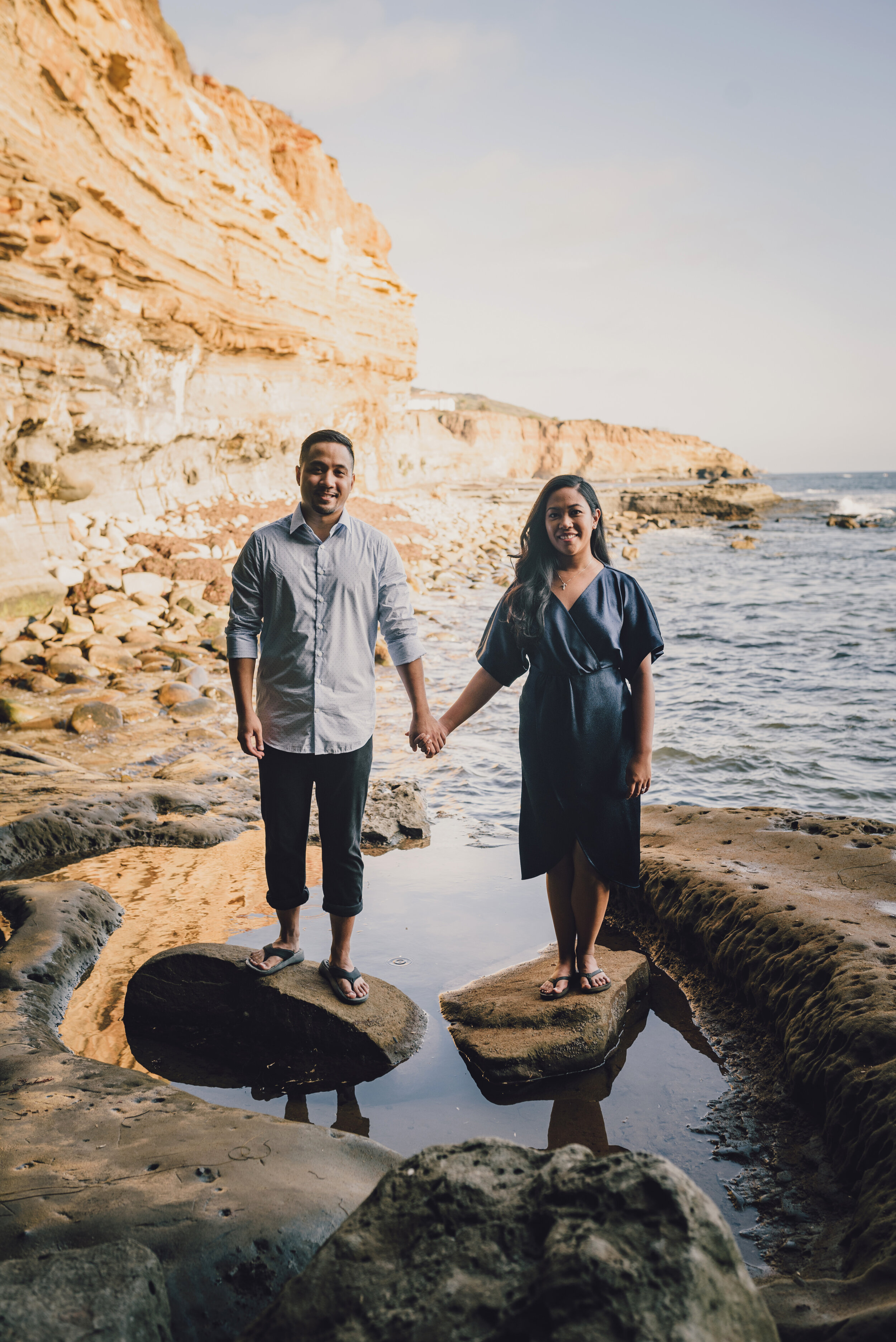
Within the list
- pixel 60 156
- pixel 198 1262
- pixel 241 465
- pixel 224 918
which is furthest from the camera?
pixel 241 465

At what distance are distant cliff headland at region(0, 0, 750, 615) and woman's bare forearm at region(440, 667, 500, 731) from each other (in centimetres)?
889

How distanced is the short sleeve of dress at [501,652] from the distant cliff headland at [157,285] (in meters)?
9.06

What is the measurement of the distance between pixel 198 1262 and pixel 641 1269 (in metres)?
1.00

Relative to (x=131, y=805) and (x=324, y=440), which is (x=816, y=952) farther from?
(x=131, y=805)

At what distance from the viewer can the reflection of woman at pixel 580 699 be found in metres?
2.86

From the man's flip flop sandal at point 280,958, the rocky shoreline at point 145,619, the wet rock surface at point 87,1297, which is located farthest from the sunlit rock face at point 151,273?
the wet rock surface at point 87,1297

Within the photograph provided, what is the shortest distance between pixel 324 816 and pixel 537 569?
46.6 inches

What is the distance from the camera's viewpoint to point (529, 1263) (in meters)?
1.22

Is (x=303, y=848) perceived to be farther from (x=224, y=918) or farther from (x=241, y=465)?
(x=241, y=465)

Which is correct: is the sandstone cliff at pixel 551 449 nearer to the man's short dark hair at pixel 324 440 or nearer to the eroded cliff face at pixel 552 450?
the eroded cliff face at pixel 552 450

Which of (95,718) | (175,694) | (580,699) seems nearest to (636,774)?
(580,699)

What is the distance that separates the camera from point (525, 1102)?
8.73 ft

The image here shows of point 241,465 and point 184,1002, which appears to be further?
point 241,465

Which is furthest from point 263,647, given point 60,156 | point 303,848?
point 60,156
